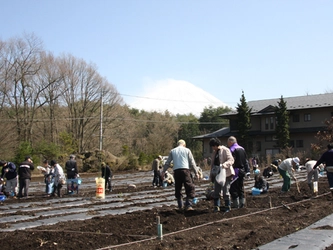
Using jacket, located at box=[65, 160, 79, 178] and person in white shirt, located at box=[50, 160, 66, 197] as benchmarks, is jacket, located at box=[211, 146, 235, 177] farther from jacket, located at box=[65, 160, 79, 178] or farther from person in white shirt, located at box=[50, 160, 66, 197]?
jacket, located at box=[65, 160, 79, 178]

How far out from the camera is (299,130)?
49.5m

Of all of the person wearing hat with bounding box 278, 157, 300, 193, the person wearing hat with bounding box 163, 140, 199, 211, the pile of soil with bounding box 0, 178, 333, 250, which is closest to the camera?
the pile of soil with bounding box 0, 178, 333, 250

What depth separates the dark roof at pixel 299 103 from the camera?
162 feet

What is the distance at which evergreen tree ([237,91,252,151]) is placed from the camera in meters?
51.5

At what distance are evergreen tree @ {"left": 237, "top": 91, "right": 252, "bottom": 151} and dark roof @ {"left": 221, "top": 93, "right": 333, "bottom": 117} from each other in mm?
2748

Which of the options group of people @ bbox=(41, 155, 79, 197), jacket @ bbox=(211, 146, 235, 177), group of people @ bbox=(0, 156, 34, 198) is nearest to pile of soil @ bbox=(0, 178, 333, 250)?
jacket @ bbox=(211, 146, 235, 177)

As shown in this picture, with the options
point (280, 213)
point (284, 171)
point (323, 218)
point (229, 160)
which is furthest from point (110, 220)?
point (284, 171)

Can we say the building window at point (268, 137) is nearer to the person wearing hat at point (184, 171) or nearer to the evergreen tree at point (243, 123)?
the evergreen tree at point (243, 123)

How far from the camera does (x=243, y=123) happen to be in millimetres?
51500

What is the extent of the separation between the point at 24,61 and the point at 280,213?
43415 millimetres

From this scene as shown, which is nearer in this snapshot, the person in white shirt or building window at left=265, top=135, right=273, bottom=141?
the person in white shirt

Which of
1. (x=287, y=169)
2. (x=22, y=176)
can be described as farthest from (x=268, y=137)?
(x=22, y=176)

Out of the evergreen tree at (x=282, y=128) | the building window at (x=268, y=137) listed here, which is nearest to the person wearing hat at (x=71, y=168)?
the evergreen tree at (x=282, y=128)

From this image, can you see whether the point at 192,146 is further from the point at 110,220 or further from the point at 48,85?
the point at 110,220
